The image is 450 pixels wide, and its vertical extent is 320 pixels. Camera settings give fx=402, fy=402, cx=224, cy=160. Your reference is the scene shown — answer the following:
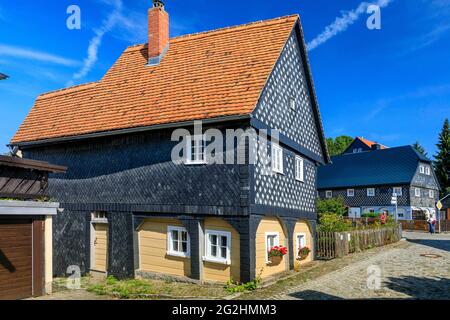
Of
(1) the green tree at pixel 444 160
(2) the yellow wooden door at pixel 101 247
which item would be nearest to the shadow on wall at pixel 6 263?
(2) the yellow wooden door at pixel 101 247

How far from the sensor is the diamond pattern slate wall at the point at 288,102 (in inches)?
570

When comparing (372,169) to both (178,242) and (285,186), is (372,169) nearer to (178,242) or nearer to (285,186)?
(285,186)

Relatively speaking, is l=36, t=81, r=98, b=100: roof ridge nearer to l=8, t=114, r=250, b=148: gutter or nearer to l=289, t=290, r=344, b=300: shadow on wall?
l=8, t=114, r=250, b=148: gutter

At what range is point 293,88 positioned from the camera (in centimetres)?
1705

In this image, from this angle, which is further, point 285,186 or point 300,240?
point 300,240

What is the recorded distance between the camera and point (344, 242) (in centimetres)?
1964

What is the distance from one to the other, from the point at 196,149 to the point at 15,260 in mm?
6419

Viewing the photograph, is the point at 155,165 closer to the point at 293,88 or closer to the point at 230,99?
the point at 230,99

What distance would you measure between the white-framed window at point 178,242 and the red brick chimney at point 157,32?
7884mm

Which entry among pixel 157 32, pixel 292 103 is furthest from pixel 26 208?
pixel 292 103

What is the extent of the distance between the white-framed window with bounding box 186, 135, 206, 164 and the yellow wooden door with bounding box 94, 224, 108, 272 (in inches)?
195

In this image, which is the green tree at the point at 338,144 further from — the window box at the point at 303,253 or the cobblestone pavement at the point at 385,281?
the window box at the point at 303,253

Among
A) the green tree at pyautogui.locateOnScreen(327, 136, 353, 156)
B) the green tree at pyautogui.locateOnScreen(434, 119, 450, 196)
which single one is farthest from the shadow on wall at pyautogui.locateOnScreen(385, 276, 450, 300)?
the green tree at pyautogui.locateOnScreen(327, 136, 353, 156)
